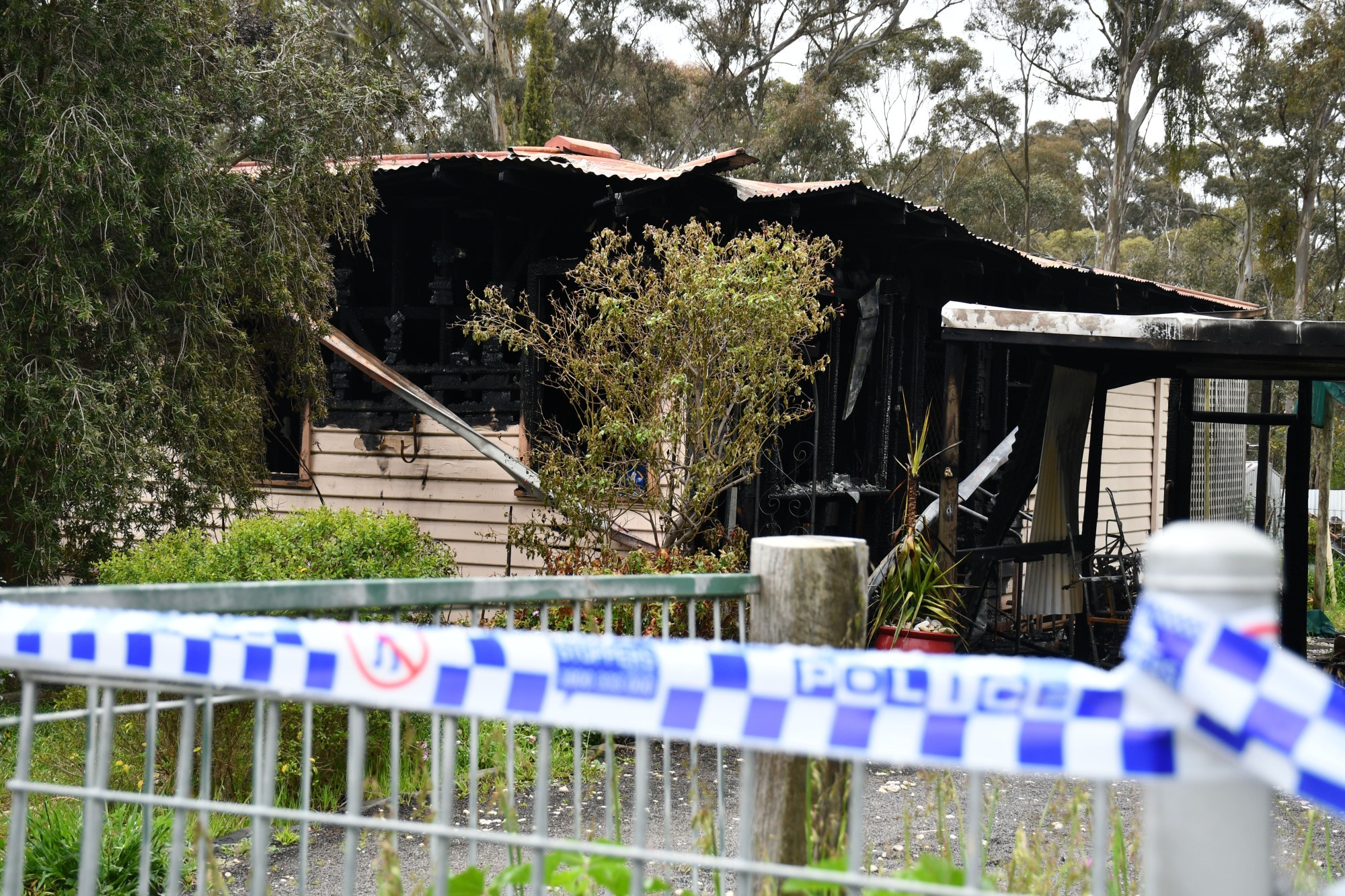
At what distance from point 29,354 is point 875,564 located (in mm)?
6769

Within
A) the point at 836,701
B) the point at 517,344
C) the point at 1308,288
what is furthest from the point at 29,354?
the point at 1308,288

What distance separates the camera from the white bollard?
3.29ft

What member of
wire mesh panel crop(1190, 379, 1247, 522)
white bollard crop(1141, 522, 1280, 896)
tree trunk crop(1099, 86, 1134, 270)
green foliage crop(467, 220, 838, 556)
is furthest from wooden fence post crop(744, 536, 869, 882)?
tree trunk crop(1099, 86, 1134, 270)

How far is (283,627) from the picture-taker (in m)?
1.43

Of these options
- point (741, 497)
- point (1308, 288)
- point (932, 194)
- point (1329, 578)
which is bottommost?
point (1329, 578)

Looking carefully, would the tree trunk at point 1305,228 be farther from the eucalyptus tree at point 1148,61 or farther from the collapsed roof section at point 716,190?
the collapsed roof section at point 716,190

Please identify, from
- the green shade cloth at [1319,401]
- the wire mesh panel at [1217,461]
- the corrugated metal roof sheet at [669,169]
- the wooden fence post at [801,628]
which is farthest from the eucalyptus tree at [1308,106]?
the wooden fence post at [801,628]

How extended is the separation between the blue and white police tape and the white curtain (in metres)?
7.80

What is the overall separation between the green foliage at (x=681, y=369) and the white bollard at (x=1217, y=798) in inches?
249

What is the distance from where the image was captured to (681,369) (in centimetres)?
751

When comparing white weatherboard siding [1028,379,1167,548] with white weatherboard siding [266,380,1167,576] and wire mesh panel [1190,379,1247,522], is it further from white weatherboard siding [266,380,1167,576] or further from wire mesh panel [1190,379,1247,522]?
white weatherboard siding [266,380,1167,576]

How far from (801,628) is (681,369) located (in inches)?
199

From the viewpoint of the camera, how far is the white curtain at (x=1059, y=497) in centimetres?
869

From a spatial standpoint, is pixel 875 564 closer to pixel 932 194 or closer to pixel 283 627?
pixel 283 627
